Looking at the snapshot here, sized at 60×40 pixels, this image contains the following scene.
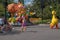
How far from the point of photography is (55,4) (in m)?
34.1

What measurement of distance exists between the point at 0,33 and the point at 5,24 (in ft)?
2.75

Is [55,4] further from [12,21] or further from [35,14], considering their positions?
[12,21]

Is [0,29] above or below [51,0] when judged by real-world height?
below

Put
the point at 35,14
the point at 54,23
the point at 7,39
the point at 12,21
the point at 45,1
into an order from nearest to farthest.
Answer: the point at 7,39, the point at 54,23, the point at 12,21, the point at 35,14, the point at 45,1

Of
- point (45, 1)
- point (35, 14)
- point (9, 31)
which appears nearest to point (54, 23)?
point (9, 31)

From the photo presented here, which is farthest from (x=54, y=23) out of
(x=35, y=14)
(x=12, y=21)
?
(x=35, y=14)

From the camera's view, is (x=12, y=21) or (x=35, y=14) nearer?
(x=12, y=21)

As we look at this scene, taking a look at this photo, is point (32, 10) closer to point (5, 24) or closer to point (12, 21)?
point (12, 21)

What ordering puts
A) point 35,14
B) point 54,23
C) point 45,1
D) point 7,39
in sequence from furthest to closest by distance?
point 45,1 → point 35,14 → point 54,23 → point 7,39

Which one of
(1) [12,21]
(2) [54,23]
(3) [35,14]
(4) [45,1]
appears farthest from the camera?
(4) [45,1]

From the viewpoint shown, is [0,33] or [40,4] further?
[40,4]

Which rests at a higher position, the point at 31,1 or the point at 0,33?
the point at 31,1

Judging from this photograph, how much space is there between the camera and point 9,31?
16.9 m

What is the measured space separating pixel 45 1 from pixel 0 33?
20423 mm
